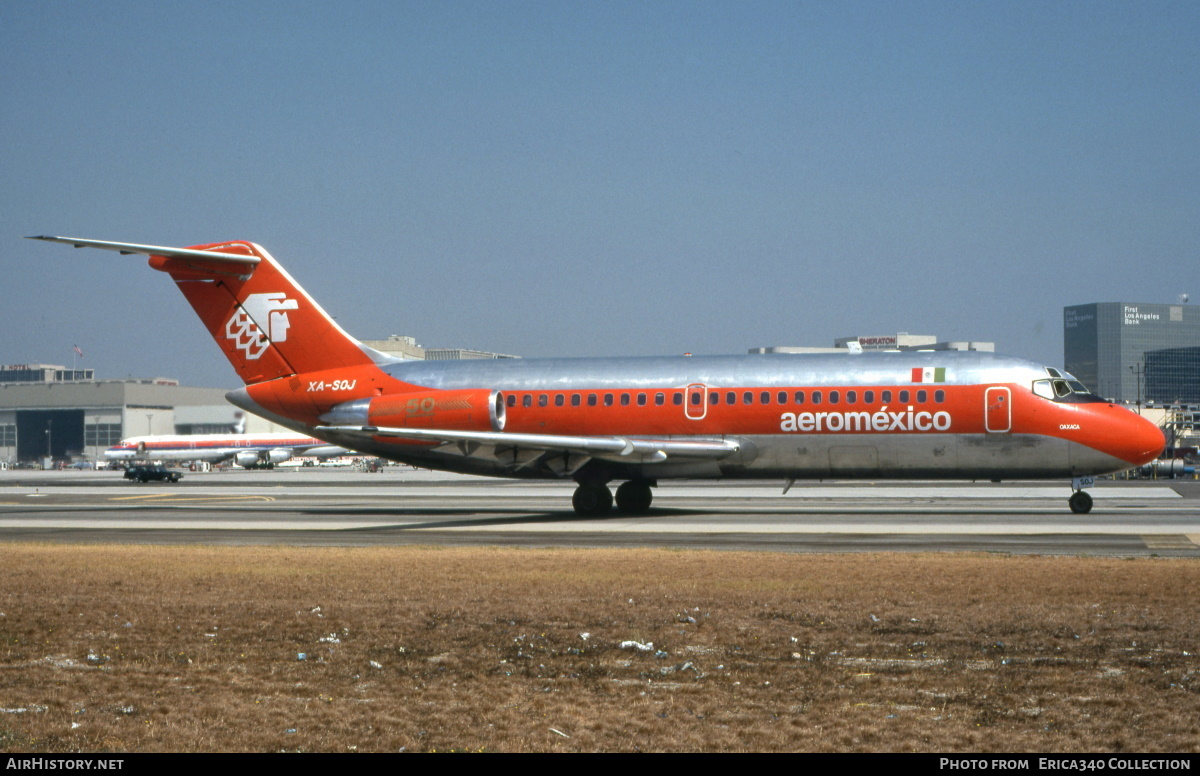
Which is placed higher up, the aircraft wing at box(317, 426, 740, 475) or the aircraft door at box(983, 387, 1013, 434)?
the aircraft door at box(983, 387, 1013, 434)

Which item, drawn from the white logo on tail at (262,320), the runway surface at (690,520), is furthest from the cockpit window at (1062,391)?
the white logo on tail at (262,320)

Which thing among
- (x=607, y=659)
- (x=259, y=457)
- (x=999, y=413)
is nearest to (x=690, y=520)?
(x=999, y=413)

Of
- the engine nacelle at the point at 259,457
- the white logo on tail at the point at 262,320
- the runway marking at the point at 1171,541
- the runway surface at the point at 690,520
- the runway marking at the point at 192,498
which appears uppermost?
the white logo on tail at the point at 262,320

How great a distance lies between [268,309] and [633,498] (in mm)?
13794

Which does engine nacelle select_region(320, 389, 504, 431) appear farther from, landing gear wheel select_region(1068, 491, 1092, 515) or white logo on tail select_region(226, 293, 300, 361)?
landing gear wheel select_region(1068, 491, 1092, 515)

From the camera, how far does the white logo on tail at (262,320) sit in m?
38.2

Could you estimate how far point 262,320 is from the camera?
38.4 meters

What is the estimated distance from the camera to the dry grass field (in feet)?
28.0

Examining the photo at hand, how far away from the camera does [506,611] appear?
14492 millimetres

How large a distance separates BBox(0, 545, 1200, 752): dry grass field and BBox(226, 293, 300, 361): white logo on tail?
19.8 meters

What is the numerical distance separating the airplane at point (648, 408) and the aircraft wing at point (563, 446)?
60mm

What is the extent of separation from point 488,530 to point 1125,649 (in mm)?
20143

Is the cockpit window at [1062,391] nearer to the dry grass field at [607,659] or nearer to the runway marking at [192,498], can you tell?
the dry grass field at [607,659]

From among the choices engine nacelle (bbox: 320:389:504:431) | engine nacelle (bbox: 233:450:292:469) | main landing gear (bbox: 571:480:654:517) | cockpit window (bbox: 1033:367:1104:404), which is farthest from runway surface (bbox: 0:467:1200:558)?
engine nacelle (bbox: 233:450:292:469)
